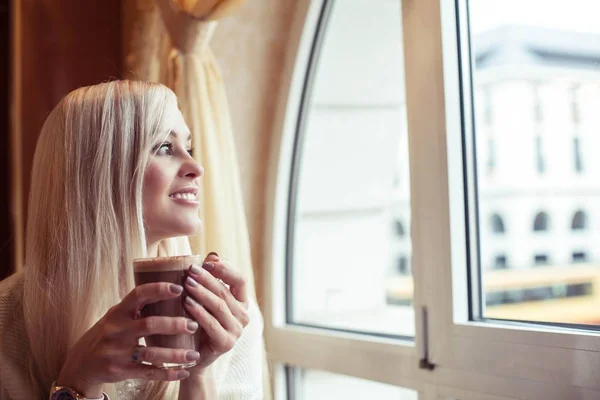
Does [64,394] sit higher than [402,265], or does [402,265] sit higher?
[402,265]

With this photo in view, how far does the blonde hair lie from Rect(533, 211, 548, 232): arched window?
880 millimetres

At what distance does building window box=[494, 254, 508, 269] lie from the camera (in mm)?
1678

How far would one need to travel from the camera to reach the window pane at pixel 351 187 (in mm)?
2244

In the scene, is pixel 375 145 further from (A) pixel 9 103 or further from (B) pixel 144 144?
(A) pixel 9 103

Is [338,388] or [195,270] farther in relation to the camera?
[338,388]

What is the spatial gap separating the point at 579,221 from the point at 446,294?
1.04 ft

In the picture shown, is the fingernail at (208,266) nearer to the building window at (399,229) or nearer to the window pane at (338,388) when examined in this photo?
the window pane at (338,388)

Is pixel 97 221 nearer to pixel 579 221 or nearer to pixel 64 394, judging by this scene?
pixel 64 394

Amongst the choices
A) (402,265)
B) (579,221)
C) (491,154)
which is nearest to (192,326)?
(579,221)

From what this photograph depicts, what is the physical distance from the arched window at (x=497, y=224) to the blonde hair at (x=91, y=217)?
82cm

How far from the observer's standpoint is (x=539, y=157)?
5.45 ft

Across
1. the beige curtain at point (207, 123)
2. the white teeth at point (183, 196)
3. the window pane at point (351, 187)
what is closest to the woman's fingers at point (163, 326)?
the white teeth at point (183, 196)

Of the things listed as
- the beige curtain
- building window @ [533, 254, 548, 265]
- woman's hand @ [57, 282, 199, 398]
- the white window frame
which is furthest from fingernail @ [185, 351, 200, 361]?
building window @ [533, 254, 548, 265]

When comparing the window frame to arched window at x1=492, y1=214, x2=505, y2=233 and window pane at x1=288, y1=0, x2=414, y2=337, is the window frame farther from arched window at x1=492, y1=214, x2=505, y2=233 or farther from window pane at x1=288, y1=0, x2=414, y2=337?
arched window at x1=492, y1=214, x2=505, y2=233
